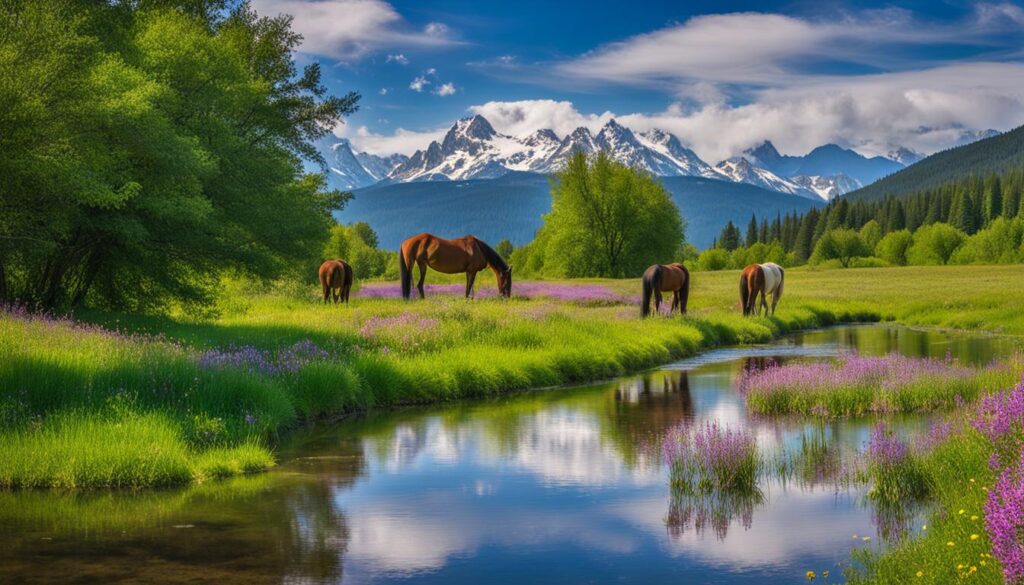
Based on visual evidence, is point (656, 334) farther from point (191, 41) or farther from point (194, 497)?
point (194, 497)

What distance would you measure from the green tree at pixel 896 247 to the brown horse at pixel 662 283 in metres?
125

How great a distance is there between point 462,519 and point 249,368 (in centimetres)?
706

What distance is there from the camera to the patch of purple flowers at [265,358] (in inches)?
616

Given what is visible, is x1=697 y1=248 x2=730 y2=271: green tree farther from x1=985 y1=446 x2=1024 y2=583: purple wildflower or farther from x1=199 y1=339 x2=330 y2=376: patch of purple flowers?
x1=985 y1=446 x2=1024 y2=583: purple wildflower

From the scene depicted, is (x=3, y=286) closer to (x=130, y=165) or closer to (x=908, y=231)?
(x=130, y=165)

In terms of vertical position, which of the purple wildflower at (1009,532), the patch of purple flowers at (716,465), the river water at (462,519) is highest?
the purple wildflower at (1009,532)

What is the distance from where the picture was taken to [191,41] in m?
24.3

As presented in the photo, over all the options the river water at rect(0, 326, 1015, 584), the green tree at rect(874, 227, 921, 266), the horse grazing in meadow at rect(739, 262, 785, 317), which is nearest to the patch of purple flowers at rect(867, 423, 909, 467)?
the river water at rect(0, 326, 1015, 584)

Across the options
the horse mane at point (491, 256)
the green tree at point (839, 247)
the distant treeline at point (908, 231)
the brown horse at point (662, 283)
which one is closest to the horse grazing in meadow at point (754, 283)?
the brown horse at point (662, 283)

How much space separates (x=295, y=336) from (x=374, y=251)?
110543 mm

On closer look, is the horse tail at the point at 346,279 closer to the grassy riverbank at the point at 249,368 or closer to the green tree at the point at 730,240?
the grassy riverbank at the point at 249,368

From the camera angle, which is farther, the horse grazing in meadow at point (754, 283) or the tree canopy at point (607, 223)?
the tree canopy at point (607, 223)

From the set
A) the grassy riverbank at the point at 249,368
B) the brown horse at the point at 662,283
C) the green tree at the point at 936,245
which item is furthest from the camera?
the green tree at the point at 936,245

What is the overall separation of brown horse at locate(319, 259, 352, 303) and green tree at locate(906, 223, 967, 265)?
5053 inches
